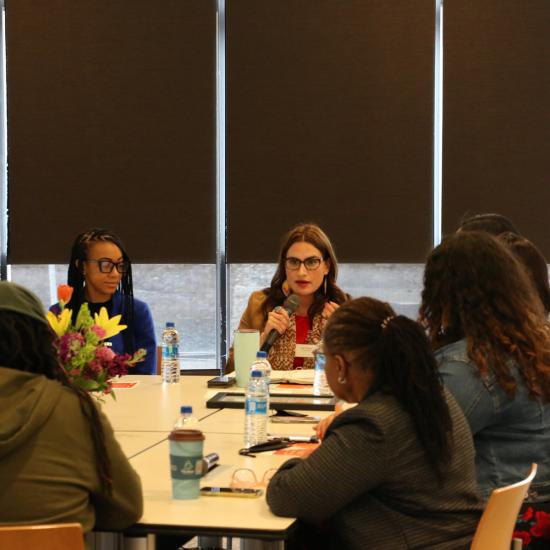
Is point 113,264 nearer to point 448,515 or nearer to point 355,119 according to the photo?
point 355,119

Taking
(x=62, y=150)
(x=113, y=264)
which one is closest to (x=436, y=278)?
(x=113, y=264)

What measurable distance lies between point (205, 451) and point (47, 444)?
875 mm

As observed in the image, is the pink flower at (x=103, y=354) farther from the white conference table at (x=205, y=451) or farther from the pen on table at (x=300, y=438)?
the pen on table at (x=300, y=438)

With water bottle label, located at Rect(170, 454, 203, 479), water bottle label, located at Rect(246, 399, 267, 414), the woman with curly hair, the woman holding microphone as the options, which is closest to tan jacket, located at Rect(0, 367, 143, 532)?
water bottle label, located at Rect(170, 454, 203, 479)

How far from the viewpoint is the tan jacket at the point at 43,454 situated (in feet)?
6.18

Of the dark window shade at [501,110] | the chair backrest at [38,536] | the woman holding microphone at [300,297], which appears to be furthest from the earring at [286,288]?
the chair backrest at [38,536]

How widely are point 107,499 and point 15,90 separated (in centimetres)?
470

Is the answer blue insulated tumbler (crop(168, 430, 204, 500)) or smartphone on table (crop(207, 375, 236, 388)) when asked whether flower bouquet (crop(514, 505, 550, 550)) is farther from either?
smartphone on table (crop(207, 375, 236, 388))

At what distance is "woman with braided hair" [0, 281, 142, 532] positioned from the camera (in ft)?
6.20

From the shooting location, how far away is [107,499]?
1969 mm

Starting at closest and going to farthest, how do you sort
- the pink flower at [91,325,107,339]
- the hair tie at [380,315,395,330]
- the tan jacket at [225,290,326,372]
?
1. the hair tie at [380,315,395,330]
2. the pink flower at [91,325,107,339]
3. the tan jacket at [225,290,326,372]

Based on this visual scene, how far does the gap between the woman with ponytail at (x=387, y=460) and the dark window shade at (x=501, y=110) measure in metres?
4.03

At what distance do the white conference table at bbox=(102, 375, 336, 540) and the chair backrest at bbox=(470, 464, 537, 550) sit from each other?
1.34ft

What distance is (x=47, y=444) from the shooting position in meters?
1.91
